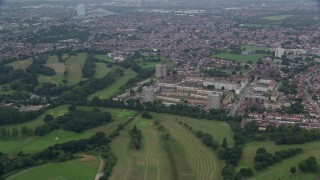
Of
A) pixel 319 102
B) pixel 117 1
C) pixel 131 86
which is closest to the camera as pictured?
pixel 319 102

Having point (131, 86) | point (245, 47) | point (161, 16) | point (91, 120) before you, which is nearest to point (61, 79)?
point (131, 86)

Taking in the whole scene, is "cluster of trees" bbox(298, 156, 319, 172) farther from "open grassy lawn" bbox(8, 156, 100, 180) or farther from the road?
"open grassy lawn" bbox(8, 156, 100, 180)

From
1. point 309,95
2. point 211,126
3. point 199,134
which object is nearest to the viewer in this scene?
point 199,134

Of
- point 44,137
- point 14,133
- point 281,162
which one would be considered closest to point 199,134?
point 281,162

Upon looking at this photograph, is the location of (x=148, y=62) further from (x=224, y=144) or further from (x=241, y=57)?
(x=224, y=144)

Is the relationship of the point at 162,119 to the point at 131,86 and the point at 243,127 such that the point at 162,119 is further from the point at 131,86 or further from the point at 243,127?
the point at 131,86

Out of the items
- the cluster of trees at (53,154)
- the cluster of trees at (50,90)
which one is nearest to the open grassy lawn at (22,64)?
the cluster of trees at (50,90)
